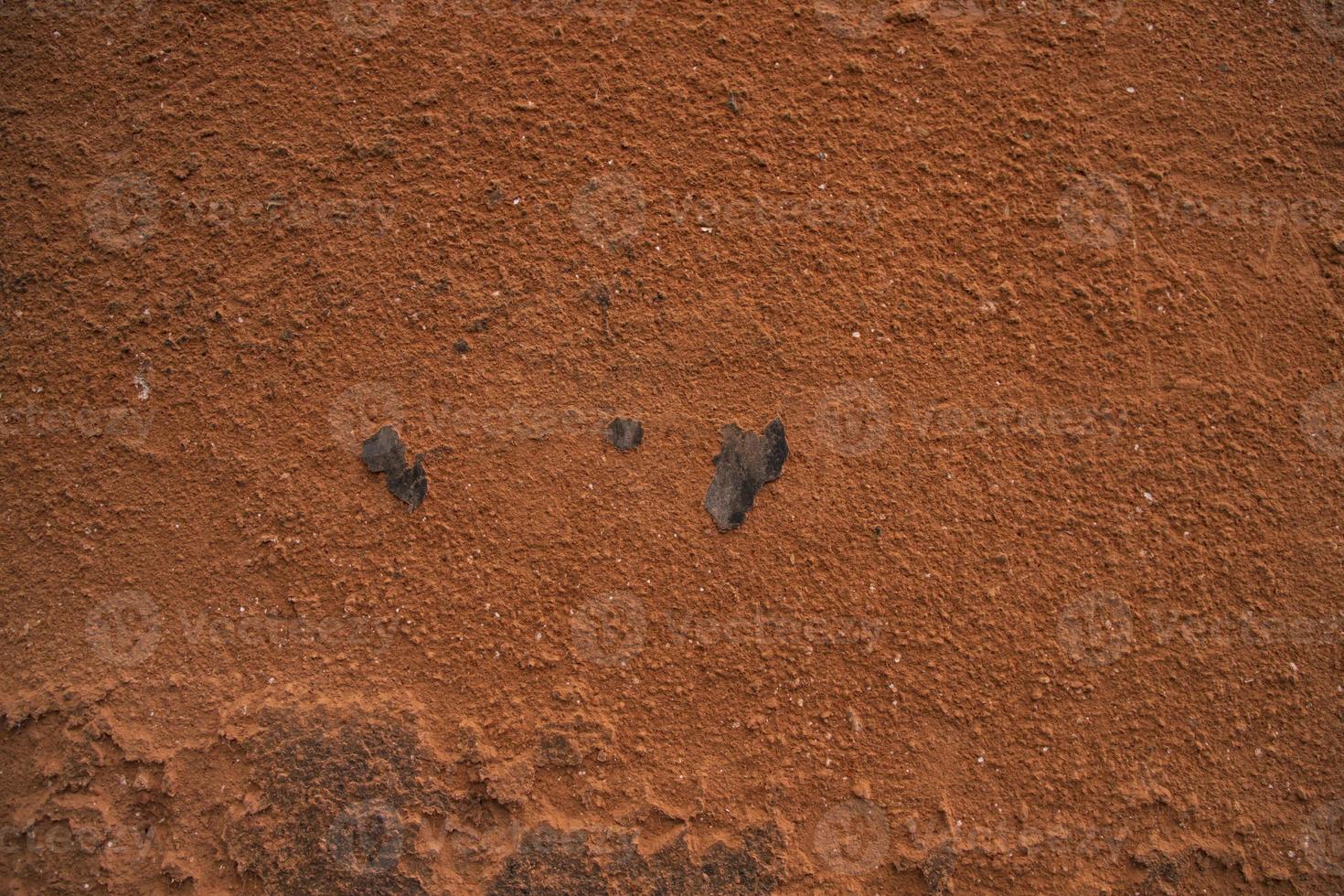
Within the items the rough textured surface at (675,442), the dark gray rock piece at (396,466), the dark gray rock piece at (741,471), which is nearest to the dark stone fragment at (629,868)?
the rough textured surface at (675,442)

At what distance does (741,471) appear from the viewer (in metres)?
2.11

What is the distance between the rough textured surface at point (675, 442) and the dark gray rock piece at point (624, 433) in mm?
31

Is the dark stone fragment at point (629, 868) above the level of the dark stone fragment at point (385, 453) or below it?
below

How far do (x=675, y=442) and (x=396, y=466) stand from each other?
734 millimetres

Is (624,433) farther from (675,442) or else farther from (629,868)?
(629,868)

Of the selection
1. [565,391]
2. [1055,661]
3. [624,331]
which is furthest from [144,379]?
[1055,661]

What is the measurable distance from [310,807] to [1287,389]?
2.76 meters

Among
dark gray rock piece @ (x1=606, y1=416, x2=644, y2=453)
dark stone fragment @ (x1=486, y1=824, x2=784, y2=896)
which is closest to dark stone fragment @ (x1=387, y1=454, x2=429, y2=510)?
dark gray rock piece @ (x1=606, y1=416, x2=644, y2=453)

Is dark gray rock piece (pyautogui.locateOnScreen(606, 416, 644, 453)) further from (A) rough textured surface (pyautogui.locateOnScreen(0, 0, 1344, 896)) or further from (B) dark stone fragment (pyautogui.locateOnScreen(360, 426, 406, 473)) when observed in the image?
(B) dark stone fragment (pyautogui.locateOnScreen(360, 426, 406, 473))

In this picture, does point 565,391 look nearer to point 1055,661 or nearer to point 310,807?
point 310,807

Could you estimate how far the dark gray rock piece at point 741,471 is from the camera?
2.11 metres

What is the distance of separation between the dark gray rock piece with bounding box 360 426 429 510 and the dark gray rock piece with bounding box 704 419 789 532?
75cm

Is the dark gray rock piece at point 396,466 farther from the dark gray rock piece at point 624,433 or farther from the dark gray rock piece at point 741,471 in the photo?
the dark gray rock piece at point 741,471

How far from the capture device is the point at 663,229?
219 cm
